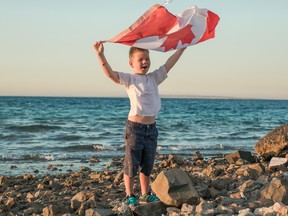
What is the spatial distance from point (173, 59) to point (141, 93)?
0.73 m

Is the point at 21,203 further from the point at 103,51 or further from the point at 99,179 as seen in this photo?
the point at 103,51

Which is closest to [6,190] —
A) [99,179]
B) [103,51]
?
[99,179]

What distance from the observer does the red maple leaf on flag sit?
586 centimetres

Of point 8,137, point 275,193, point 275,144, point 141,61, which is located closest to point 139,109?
point 141,61

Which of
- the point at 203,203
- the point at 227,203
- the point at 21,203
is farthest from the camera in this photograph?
the point at 21,203

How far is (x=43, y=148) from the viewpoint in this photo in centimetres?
1658

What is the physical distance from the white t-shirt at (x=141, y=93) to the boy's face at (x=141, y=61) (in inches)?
2.7

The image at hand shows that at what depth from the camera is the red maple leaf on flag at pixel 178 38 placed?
5859 mm

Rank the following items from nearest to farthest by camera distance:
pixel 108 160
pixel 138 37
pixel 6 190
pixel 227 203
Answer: pixel 227 203
pixel 138 37
pixel 6 190
pixel 108 160

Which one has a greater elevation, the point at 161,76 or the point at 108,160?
the point at 161,76

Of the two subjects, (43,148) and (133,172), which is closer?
(133,172)

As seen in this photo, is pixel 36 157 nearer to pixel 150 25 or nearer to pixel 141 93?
pixel 150 25

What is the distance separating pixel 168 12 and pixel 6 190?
4820 millimetres

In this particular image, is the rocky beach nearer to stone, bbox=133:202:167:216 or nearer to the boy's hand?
stone, bbox=133:202:167:216
